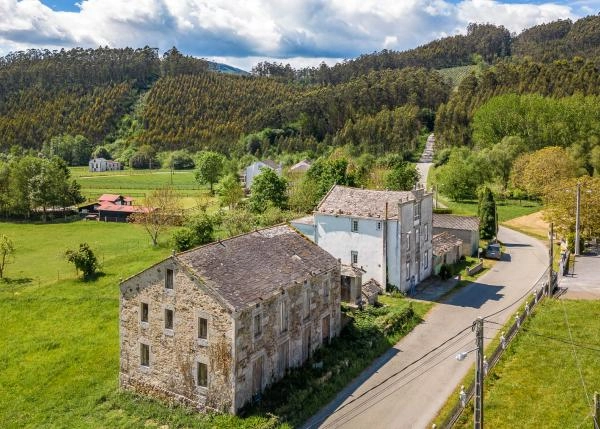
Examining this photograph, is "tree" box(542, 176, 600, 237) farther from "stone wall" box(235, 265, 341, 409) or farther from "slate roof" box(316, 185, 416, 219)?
"stone wall" box(235, 265, 341, 409)

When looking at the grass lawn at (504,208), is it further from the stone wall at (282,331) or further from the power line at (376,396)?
the stone wall at (282,331)

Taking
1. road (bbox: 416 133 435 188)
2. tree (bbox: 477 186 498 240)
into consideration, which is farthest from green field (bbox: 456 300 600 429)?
road (bbox: 416 133 435 188)

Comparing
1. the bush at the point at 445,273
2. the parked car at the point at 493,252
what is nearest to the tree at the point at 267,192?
the parked car at the point at 493,252

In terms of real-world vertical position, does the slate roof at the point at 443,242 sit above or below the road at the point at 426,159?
below

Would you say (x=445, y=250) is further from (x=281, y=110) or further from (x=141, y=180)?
(x=281, y=110)

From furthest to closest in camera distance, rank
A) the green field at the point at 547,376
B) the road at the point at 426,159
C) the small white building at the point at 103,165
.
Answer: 1. the small white building at the point at 103,165
2. the road at the point at 426,159
3. the green field at the point at 547,376

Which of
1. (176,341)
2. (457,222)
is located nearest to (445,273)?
(457,222)

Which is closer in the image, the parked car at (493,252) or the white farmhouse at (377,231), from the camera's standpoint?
the white farmhouse at (377,231)
